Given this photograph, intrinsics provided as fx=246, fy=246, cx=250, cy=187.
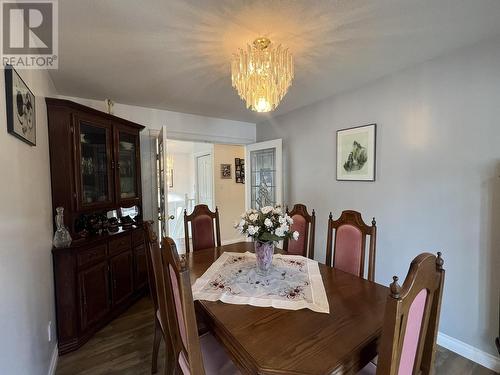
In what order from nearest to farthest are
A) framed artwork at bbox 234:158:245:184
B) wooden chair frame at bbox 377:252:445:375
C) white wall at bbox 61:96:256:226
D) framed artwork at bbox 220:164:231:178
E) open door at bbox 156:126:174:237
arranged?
wooden chair frame at bbox 377:252:445:375
open door at bbox 156:126:174:237
white wall at bbox 61:96:256:226
framed artwork at bbox 220:164:231:178
framed artwork at bbox 234:158:245:184

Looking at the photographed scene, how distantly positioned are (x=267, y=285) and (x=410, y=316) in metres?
0.84

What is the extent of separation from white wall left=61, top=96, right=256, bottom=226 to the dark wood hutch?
0.38 meters

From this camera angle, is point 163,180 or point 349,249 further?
point 163,180

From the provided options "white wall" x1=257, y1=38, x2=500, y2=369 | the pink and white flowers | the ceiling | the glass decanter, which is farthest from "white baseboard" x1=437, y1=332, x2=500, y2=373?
the glass decanter

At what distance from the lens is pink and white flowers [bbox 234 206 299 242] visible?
1562 millimetres

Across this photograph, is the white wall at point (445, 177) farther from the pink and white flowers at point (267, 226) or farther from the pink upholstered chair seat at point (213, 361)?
the pink upholstered chair seat at point (213, 361)

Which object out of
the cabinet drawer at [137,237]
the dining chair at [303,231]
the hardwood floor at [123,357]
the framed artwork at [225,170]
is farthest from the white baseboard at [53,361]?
the framed artwork at [225,170]

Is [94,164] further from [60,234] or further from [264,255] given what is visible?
[264,255]

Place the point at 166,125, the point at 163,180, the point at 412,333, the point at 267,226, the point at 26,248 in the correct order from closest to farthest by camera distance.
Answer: the point at 412,333 → the point at 26,248 → the point at 267,226 → the point at 163,180 → the point at 166,125

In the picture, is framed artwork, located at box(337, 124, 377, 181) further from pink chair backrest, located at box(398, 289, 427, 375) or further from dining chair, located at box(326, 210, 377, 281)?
pink chair backrest, located at box(398, 289, 427, 375)

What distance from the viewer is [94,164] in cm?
244

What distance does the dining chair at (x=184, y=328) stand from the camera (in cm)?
92

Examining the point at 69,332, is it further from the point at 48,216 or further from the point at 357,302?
the point at 357,302

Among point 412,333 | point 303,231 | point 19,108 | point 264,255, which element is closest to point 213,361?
point 264,255
